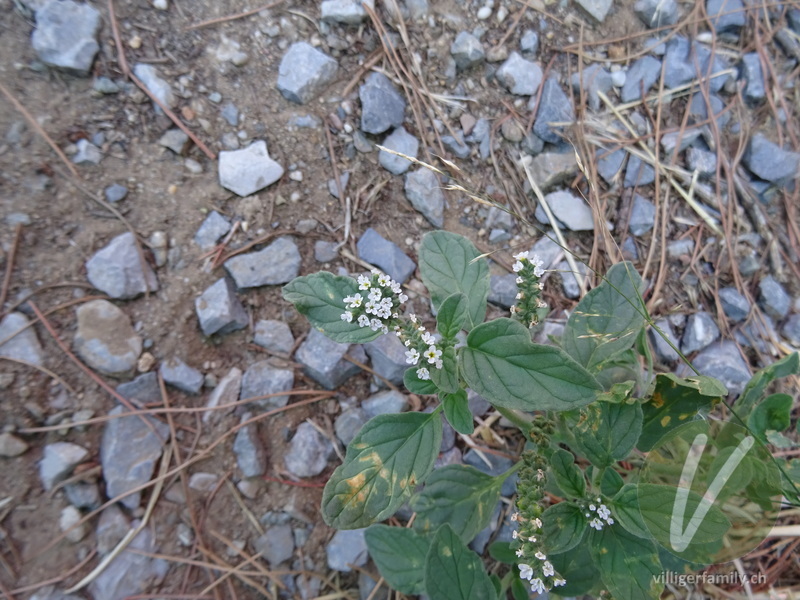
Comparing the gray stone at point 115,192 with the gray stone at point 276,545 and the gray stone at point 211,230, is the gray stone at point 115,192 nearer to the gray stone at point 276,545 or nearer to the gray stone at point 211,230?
the gray stone at point 211,230

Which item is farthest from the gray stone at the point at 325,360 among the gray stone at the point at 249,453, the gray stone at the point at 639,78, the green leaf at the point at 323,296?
the gray stone at the point at 639,78

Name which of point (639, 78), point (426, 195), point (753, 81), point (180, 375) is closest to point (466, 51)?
point (426, 195)

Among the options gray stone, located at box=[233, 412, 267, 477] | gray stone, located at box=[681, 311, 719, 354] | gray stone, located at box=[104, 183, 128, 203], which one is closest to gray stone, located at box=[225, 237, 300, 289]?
gray stone, located at box=[104, 183, 128, 203]

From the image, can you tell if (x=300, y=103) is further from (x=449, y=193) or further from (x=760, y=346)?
(x=760, y=346)

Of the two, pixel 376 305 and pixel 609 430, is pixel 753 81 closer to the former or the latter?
pixel 609 430

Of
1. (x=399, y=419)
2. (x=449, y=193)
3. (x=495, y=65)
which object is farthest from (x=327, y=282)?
(x=495, y=65)
